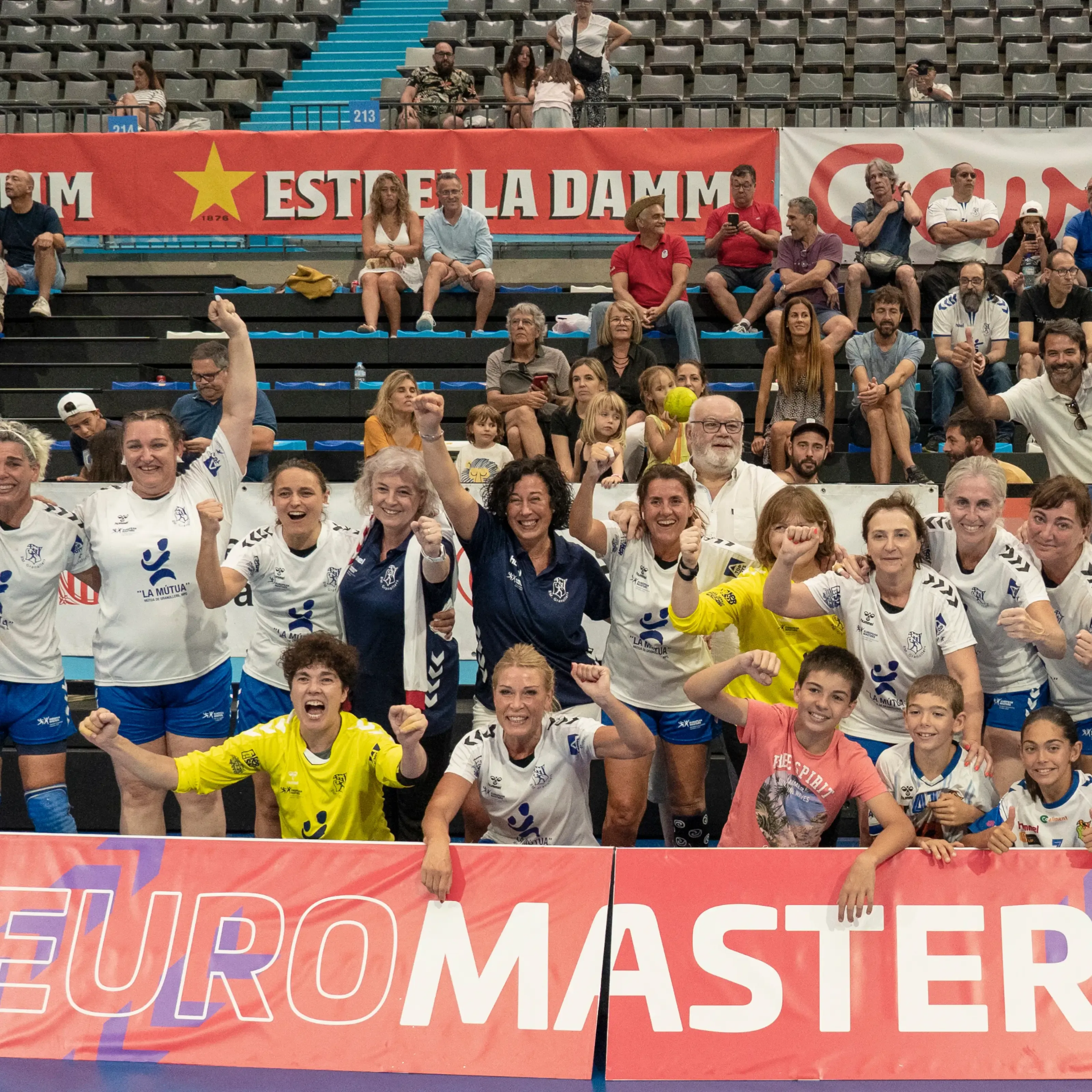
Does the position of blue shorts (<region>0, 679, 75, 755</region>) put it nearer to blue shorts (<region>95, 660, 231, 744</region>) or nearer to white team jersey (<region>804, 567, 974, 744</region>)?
blue shorts (<region>95, 660, 231, 744</region>)

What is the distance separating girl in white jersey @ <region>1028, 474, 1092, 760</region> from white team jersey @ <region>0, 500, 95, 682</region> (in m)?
3.72

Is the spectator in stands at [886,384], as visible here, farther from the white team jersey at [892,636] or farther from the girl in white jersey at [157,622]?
the girl in white jersey at [157,622]

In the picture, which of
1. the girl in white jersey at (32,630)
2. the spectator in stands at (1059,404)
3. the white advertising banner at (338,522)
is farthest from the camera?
the white advertising banner at (338,522)

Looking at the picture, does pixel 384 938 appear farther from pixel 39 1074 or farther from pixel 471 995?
pixel 39 1074

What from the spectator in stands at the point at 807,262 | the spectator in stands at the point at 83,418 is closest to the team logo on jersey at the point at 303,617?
the spectator in stands at the point at 83,418

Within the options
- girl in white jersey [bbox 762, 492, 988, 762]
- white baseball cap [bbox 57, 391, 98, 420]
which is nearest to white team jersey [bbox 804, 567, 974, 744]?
girl in white jersey [bbox 762, 492, 988, 762]

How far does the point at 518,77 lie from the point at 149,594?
9578mm

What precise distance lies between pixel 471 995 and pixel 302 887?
26.0 inches

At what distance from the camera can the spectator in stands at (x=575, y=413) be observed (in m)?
7.24

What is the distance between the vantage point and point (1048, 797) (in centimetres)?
415

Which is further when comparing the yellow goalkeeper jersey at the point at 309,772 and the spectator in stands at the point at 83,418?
the spectator in stands at the point at 83,418

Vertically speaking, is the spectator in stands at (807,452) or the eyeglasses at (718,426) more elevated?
the eyeglasses at (718,426)

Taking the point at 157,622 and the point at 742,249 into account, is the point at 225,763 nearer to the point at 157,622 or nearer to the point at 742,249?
the point at 157,622

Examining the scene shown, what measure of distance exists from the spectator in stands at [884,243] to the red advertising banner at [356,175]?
4.24ft
